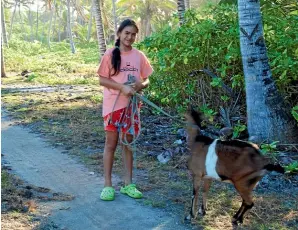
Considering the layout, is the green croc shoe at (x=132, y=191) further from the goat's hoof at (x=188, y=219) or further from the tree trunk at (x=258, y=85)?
the tree trunk at (x=258, y=85)

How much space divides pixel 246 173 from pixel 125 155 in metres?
1.66

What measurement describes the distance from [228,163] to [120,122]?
4.68ft

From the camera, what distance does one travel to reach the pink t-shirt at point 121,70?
4.85 meters

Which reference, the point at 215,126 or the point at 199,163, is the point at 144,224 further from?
the point at 215,126

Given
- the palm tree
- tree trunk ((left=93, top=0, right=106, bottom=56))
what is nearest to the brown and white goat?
tree trunk ((left=93, top=0, right=106, bottom=56))

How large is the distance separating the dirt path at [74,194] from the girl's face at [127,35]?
5.71 feet

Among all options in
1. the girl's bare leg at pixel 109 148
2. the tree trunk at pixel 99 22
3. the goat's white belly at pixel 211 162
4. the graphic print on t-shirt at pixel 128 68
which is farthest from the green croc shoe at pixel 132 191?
the tree trunk at pixel 99 22

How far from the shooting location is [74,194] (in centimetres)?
540

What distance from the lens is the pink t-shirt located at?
15.9 feet

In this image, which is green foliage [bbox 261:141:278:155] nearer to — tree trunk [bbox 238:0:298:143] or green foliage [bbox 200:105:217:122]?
tree trunk [bbox 238:0:298:143]

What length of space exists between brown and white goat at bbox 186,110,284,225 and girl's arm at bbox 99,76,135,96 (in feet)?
2.39

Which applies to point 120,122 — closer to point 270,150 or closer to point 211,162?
point 211,162

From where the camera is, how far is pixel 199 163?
14.3 ft

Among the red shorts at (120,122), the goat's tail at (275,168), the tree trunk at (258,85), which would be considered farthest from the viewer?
the tree trunk at (258,85)
